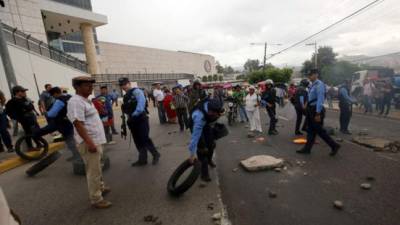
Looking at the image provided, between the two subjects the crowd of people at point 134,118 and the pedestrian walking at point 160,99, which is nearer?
the crowd of people at point 134,118

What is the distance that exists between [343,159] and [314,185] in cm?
159

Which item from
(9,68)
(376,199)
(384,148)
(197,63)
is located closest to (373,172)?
(376,199)

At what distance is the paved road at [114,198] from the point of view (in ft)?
9.87

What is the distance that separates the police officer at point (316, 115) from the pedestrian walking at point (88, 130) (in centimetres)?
432

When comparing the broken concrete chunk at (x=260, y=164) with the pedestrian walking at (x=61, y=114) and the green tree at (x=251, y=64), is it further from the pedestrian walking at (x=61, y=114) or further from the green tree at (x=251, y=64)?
the green tree at (x=251, y=64)

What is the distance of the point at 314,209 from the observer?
2926 mm

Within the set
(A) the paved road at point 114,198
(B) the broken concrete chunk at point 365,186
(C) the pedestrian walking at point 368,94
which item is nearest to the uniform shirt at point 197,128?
(A) the paved road at point 114,198

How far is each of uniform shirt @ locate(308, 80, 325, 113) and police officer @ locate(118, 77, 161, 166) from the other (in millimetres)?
3750

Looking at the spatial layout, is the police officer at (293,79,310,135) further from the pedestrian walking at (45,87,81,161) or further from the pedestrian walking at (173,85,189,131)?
the pedestrian walking at (45,87,81,161)

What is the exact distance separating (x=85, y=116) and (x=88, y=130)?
0.65ft

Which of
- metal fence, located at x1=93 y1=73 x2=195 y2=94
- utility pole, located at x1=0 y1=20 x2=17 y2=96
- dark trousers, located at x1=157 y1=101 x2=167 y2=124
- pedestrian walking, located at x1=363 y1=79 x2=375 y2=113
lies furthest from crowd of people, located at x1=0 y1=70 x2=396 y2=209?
metal fence, located at x1=93 y1=73 x2=195 y2=94

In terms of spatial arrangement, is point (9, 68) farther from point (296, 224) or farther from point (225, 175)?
point (296, 224)

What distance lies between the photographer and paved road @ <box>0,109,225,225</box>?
3008 mm

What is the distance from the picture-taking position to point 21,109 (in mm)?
5961
